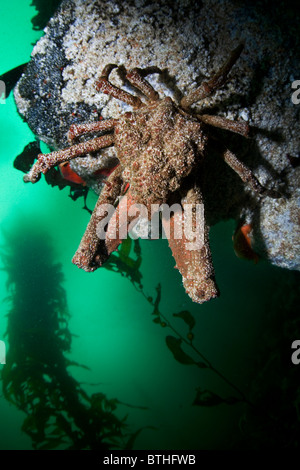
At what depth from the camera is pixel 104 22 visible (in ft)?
7.18

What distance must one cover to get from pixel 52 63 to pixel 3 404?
12.9 m

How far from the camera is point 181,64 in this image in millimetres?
2137

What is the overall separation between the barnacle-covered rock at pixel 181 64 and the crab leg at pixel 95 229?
514 mm

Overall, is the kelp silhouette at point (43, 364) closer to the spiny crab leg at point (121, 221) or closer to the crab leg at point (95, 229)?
the crab leg at point (95, 229)

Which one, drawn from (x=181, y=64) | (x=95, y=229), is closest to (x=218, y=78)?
(x=181, y=64)

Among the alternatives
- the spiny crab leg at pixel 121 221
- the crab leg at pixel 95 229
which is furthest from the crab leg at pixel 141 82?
the spiny crab leg at pixel 121 221

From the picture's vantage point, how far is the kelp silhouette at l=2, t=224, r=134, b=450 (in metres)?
5.14

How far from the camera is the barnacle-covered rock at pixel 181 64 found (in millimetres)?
2139

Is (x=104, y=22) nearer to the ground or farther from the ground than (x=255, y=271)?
farther from the ground

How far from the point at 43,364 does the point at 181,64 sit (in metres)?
6.14

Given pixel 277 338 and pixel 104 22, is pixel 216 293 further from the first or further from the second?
pixel 277 338

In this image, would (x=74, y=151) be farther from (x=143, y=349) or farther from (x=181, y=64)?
(x=143, y=349)

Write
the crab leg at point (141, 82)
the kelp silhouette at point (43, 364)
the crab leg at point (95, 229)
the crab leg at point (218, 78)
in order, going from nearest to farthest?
the crab leg at point (218, 78)
the crab leg at point (141, 82)
the crab leg at point (95, 229)
the kelp silhouette at point (43, 364)
